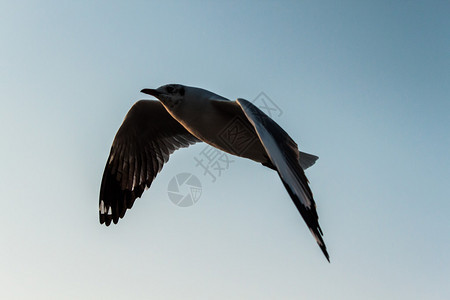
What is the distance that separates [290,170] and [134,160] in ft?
7.20

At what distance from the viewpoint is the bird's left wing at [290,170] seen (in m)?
2.40

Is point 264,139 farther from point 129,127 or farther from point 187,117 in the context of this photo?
point 129,127

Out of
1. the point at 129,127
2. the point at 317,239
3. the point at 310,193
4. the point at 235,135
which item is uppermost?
the point at 129,127

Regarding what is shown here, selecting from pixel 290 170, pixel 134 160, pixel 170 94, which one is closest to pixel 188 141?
pixel 134 160

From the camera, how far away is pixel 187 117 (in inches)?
136

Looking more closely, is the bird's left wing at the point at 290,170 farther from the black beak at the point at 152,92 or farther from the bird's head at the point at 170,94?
the black beak at the point at 152,92

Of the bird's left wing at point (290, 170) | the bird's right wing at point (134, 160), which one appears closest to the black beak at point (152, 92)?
the bird's left wing at point (290, 170)

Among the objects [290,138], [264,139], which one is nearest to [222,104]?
[290,138]

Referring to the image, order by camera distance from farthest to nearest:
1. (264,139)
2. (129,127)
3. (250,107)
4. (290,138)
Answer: (129,127)
(290,138)
(250,107)
(264,139)

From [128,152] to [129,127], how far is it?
0.28 meters

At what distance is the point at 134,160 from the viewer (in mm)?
4500

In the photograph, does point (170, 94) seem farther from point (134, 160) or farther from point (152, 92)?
point (134, 160)

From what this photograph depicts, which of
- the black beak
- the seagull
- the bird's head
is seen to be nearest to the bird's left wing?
the seagull

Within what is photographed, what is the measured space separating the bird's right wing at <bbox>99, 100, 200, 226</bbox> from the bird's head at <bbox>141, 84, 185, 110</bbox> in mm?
862
